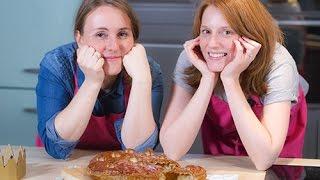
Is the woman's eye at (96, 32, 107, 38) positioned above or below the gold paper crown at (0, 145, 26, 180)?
above

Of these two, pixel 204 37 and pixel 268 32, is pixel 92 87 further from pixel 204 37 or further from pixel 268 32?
pixel 268 32

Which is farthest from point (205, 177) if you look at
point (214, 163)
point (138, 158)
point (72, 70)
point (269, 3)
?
point (269, 3)

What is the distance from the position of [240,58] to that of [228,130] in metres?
0.25

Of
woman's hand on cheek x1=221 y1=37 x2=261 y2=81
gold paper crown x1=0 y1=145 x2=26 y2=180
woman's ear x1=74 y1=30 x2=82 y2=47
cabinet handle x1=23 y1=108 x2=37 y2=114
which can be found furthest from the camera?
cabinet handle x1=23 y1=108 x2=37 y2=114

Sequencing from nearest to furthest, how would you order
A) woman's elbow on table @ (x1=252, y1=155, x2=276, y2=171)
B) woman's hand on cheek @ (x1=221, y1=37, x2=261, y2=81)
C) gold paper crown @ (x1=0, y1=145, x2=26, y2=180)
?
gold paper crown @ (x1=0, y1=145, x2=26, y2=180) → woman's elbow on table @ (x1=252, y1=155, x2=276, y2=171) → woman's hand on cheek @ (x1=221, y1=37, x2=261, y2=81)

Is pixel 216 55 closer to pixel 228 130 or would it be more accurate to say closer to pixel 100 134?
pixel 228 130

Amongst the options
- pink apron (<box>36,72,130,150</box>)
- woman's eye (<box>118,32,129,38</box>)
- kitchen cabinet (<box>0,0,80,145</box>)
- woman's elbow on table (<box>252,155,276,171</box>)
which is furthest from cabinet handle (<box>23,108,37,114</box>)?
woman's elbow on table (<box>252,155,276,171</box>)

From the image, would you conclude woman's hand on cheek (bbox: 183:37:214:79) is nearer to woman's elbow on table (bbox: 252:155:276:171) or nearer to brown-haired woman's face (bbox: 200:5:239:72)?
brown-haired woman's face (bbox: 200:5:239:72)

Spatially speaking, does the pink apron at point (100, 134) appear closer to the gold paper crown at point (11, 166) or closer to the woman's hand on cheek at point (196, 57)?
the woman's hand on cheek at point (196, 57)

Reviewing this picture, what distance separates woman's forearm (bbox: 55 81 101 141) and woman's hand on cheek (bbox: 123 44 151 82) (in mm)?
99

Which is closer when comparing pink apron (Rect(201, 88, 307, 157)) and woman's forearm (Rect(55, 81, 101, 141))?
woman's forearm (Rect(55, 81, 101, 141))

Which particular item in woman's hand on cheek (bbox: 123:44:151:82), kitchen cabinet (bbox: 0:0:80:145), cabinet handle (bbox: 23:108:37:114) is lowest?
cabinet handle (bbox: 23:108:37:114)

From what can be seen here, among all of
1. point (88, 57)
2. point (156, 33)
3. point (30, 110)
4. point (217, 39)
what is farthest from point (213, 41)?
point (30, 110)

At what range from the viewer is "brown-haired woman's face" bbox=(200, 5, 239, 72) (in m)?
1.59
